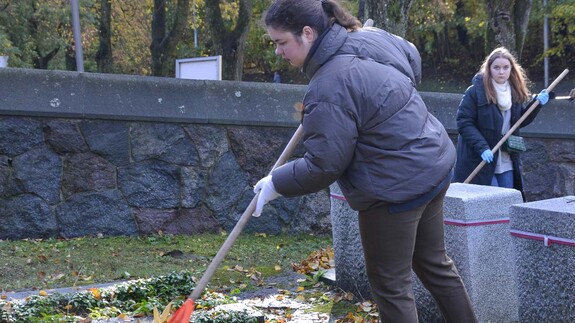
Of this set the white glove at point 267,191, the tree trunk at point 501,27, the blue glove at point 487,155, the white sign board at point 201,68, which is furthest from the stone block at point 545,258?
the tree trunk at point 501,27

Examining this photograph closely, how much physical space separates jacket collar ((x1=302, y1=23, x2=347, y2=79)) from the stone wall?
13.2 ft

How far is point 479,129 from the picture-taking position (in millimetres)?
7105

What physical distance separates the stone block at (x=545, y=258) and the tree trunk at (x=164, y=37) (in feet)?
42.1

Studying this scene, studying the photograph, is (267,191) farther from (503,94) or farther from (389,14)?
(389,14)

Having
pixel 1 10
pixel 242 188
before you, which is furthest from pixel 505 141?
pixel 1 10

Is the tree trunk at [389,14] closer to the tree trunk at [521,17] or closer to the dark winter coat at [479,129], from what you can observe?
the dark winter coat at [479,129]

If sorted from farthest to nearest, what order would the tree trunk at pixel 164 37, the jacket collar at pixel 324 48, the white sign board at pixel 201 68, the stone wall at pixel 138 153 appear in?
the tree trunk at pixel 164 37
the white sign board at pixel 201 68
the stone wall at pixel 138 153
the jacket collar at pixel 324 48

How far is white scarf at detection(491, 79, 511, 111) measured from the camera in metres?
6.91

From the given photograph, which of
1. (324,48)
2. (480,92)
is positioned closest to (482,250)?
(324,48)

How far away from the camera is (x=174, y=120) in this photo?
7.63 metres

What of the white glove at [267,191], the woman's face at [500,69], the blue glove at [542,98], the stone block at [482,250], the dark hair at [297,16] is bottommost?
the stone block at [482,250]

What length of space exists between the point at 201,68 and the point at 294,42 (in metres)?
7.85

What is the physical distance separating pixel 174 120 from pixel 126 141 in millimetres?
446

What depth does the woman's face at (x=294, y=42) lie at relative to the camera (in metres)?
3.72
